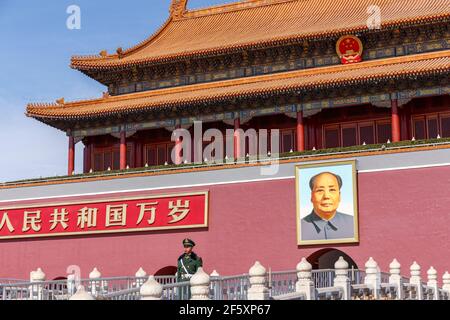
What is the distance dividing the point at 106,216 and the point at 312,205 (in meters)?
6.94

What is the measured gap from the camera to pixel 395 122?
77.5 feet

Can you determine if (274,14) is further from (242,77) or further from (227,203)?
(227,203)

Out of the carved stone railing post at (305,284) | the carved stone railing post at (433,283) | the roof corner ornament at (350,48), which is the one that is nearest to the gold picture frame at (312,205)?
the carved stone railing post at (433,283)

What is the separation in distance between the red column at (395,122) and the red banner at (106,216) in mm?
5996

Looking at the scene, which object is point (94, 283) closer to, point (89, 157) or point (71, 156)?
point (71, 156)

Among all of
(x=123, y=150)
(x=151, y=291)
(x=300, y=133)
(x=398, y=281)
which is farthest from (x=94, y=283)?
(x=123, y=150)

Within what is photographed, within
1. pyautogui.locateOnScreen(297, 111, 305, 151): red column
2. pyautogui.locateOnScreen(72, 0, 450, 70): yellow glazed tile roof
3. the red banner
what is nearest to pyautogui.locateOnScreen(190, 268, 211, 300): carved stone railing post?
the red banner

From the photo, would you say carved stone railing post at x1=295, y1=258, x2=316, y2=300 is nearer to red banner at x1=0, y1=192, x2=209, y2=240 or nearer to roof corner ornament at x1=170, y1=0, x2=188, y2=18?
red banner at x1=0, y1=192, x2=209, y2=240

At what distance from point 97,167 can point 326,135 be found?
9.01 metres

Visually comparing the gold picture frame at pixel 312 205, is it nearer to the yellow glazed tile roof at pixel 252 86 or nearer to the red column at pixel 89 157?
the yellow glazed tile roof at pixel 252 86

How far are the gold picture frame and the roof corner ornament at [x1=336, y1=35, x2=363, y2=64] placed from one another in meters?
5.56

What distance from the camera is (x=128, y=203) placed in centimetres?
2453
